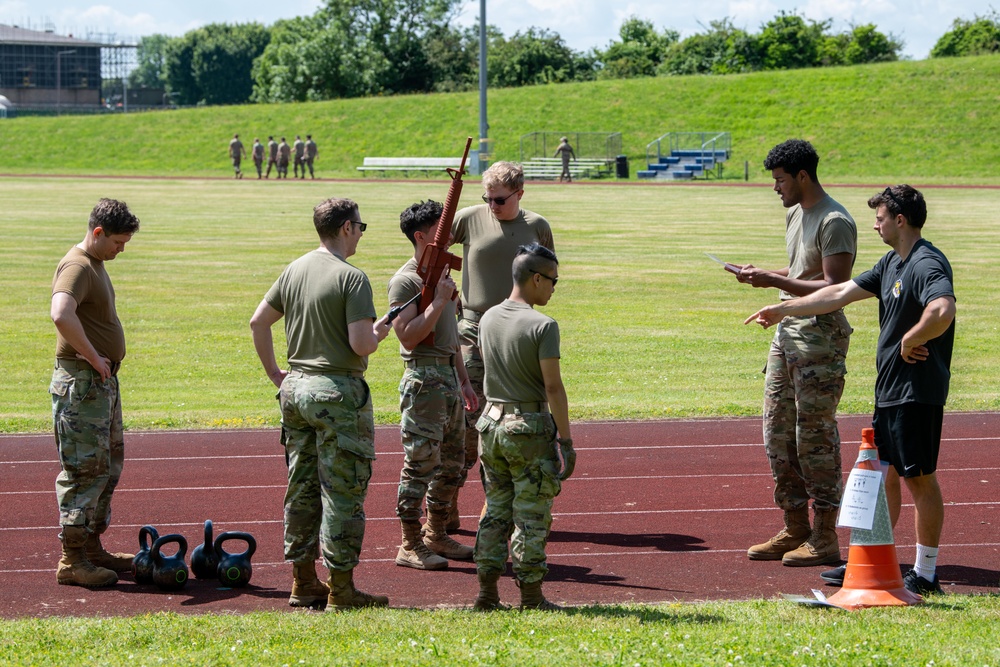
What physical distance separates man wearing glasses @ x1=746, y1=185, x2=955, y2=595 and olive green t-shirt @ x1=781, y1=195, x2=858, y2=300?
19.0 inches

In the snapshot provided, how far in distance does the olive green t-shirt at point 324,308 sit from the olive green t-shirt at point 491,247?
4.81 feet

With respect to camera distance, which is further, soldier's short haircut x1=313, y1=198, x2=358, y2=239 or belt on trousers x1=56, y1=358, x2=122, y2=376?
belt on trousers x1=56, y1=358, x2=122, y2=376

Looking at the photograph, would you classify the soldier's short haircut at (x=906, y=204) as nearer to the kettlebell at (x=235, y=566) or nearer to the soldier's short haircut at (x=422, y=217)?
the soldier's short haircut at (x=422, y=217)

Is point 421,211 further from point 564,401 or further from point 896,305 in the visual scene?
point 896,305

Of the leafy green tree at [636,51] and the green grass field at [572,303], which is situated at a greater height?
the leafy green tree at [636,51]

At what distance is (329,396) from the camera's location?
247 inches

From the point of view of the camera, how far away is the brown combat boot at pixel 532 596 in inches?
247

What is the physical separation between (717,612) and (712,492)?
3.00 meters

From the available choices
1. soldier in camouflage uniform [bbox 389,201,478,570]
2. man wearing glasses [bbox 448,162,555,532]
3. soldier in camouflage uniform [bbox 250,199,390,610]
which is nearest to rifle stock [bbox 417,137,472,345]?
soldier in camouflage uniform [bbox 389,201,478,570]

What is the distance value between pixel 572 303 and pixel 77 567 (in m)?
13.5

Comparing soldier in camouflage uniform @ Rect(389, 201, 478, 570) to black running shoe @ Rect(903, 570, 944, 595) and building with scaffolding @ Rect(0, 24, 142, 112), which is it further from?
building with scaffolding @ Rect(0, 24, 142, 112)

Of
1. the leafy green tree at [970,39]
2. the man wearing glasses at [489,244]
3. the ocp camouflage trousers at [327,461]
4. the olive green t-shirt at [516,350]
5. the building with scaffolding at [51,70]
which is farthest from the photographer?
the building with scaffolding at [51,70]

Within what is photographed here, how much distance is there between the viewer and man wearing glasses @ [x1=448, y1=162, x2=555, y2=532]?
761 centimetres

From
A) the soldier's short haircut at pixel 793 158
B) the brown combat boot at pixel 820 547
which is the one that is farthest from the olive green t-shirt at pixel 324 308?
the brown combat boot at pixel 820 547
